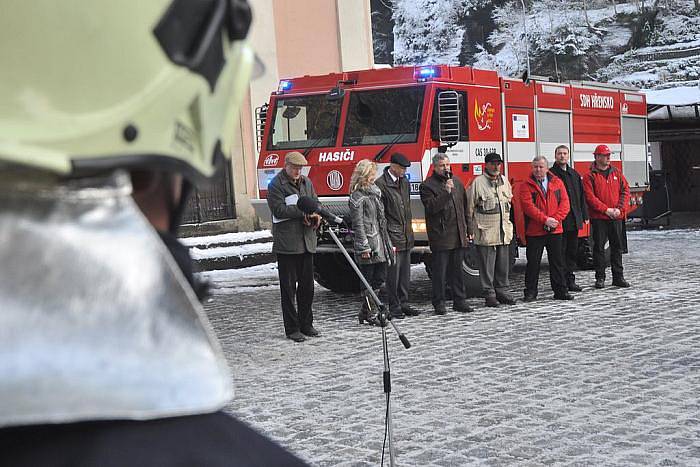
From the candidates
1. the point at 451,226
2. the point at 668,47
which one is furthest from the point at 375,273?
the point at 668,47

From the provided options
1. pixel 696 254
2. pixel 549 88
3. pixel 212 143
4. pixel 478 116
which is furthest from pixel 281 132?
pixel 212 143

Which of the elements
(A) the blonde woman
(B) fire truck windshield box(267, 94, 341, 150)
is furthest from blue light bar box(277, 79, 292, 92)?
(A) the blonde woman

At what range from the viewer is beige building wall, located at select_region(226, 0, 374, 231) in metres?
20.8

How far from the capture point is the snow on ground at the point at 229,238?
61.9 ft

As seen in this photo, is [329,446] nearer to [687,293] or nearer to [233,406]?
[233,406]

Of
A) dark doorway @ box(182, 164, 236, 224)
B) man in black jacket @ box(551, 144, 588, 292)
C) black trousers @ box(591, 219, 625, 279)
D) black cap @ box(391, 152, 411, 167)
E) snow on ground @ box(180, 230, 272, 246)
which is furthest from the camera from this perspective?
dark doorway @ box(182, 164, 236, 224)

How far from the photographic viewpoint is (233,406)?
25.0ft

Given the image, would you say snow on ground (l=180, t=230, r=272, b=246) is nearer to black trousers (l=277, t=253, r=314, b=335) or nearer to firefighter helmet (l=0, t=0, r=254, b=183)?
black trousers (l=277, t=253, r=314, b=335)

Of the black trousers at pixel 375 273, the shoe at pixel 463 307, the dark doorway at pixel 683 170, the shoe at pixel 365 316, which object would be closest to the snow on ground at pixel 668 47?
the dark doorway at pixel 683 170

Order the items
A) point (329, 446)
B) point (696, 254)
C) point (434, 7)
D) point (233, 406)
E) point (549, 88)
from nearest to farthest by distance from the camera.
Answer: point (329, 446), point (233, 406), point (549, 88), point (696, 254), point (434, 7)

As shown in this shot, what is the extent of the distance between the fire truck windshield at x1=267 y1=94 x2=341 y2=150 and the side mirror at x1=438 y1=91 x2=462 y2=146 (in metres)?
1.40

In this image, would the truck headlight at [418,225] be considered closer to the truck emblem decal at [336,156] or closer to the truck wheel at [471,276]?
the truck wheel at [471,276]

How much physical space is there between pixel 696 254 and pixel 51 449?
1773cm

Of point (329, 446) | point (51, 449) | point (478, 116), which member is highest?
point (478, 116)
